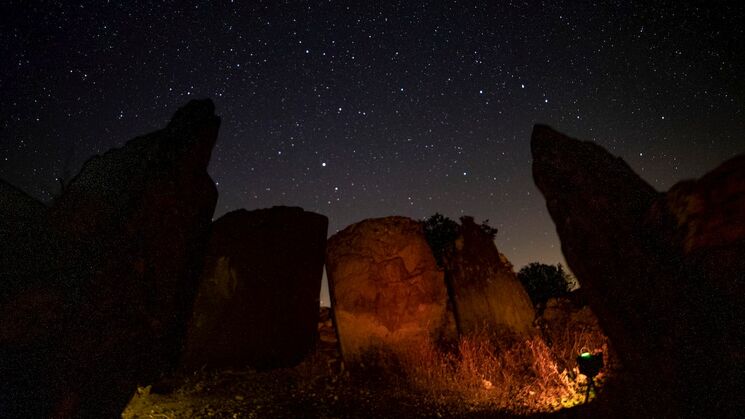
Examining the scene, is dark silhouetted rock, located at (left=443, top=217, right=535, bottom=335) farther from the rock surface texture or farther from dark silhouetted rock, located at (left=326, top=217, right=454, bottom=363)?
the rock surface texture

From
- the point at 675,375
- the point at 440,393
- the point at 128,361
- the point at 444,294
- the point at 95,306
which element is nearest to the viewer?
the point at 675,375

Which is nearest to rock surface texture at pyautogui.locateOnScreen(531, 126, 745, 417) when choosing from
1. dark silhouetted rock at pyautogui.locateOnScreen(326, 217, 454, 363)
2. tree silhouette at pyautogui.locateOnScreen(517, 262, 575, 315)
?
dark silhouetted rock at pyautogui.locateOnScreen(326, 217, 454, 363)

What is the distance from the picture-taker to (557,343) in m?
6.29

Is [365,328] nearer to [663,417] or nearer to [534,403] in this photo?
[534,403]

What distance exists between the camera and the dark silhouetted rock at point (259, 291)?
21.6 feet

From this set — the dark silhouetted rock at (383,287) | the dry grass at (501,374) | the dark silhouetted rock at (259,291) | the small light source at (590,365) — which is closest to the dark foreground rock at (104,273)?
the dark silhouetted rock at (259,291)

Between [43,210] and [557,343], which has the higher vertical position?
[43,210]

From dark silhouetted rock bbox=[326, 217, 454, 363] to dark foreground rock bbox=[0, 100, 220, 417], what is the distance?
2.75m

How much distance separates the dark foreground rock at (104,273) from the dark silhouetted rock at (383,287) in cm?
275

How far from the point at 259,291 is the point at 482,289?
4.37 metres

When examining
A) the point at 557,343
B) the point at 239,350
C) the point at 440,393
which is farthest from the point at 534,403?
the point at 239,350

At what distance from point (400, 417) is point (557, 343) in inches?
125

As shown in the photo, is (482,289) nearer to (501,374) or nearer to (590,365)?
(501,374)

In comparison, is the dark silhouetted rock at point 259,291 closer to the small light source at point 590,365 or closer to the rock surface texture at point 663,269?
the small light source at point 590,365
